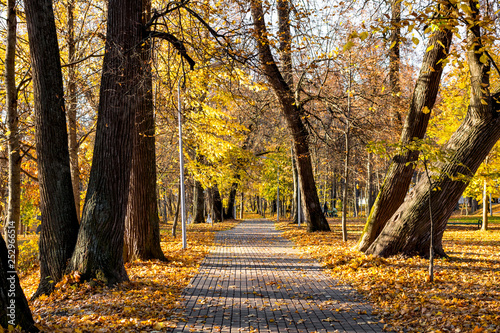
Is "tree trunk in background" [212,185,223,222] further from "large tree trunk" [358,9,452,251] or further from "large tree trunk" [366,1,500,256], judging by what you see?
"large tree trunk" [366,1,500,256]

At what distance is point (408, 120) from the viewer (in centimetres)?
1037

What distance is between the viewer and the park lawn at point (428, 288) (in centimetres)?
509

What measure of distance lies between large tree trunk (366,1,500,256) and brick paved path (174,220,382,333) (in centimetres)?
200

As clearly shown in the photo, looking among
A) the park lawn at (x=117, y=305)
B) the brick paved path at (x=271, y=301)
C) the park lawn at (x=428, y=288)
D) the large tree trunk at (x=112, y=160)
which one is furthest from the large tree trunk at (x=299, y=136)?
the park lawn at (x=117, y=305)

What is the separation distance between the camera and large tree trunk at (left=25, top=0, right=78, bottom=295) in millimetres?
7090

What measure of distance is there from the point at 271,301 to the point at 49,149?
4524 mm

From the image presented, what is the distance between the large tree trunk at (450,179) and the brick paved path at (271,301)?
2.00 meters

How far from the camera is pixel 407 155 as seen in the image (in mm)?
10477

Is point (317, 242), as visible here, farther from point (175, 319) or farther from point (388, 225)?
point (175, 319)

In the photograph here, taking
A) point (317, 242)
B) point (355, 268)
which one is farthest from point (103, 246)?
point (317, 242)

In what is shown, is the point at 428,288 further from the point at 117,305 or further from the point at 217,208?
the point at 217,208

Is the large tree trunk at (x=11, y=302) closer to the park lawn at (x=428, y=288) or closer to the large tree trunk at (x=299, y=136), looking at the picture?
the park lawn at (x=428, y=288)

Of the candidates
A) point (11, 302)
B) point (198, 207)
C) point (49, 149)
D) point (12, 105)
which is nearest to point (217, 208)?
point (198, 207)

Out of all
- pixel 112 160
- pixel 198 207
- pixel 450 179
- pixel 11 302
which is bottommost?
pixel 198 207
